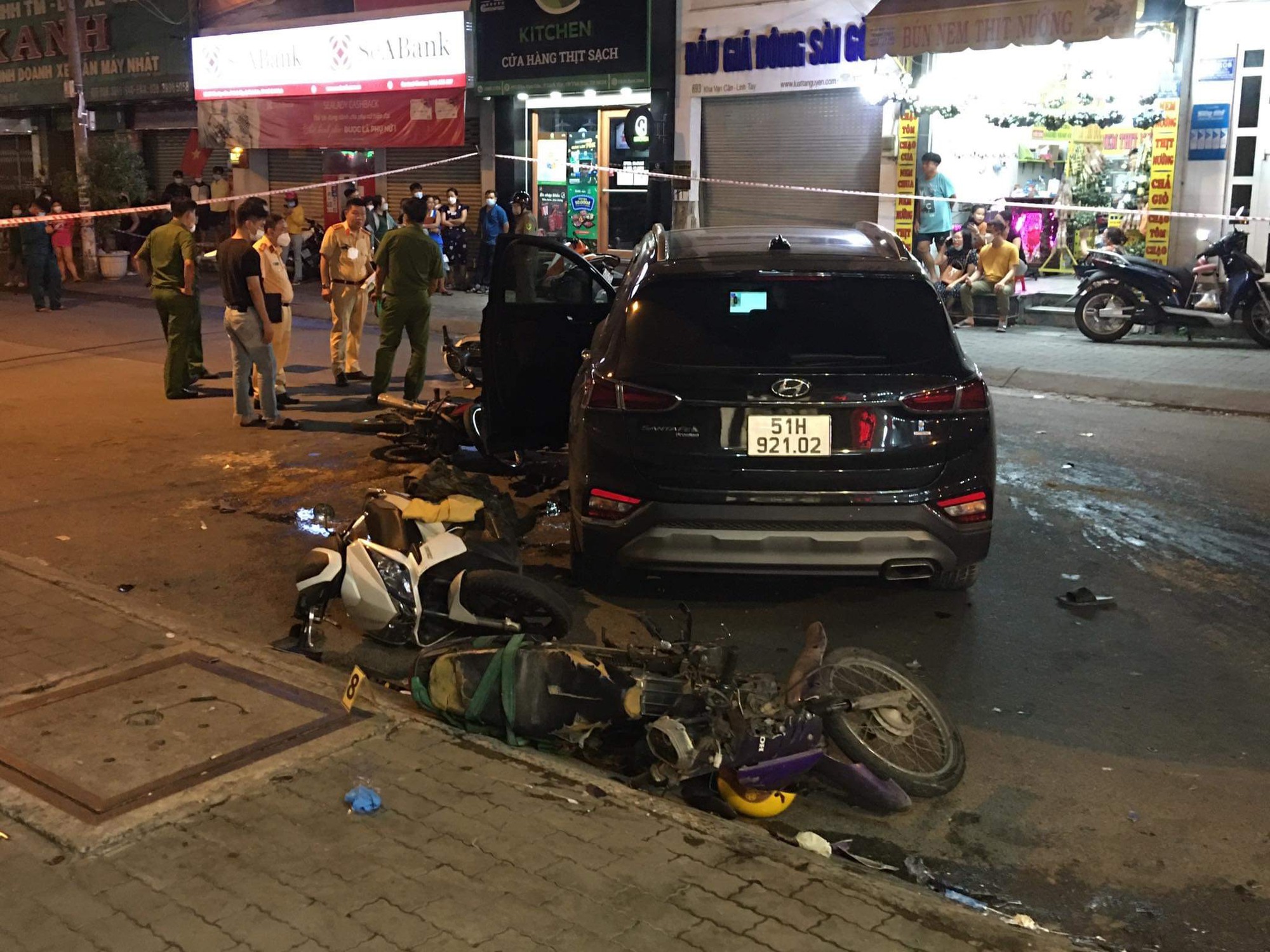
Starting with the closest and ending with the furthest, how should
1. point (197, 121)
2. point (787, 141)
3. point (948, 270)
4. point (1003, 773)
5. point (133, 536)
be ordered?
point (1003, 773) < point (133, 536) < point (948, 270) < point (787, 141) < point (197, 121)

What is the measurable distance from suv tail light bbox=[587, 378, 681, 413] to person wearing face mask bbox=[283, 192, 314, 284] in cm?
1831

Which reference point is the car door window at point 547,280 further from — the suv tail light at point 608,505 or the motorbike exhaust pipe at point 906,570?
the motorbike exhaust pipe at point 906,570

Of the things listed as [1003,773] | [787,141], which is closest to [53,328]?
[787,141]

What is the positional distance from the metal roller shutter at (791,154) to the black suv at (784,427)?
1233 cm

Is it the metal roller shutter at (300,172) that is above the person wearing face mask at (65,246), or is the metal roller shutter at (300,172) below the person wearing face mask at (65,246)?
above

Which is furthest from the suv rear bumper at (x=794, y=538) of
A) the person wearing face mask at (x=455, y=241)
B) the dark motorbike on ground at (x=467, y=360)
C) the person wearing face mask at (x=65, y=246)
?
the person wearing face mask at (x=65, y=246)

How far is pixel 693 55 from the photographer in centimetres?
1927

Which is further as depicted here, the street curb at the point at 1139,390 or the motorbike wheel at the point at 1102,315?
the motorbike wheel at the point at 1102,315

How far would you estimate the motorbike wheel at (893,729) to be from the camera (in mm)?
4090

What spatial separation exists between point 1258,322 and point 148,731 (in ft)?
41.8

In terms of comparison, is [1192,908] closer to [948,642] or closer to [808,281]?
[948,642]

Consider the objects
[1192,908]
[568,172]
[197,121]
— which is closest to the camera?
[1192,908]

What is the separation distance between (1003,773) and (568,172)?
18.9m

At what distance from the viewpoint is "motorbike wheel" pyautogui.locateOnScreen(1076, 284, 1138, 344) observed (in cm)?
1403
